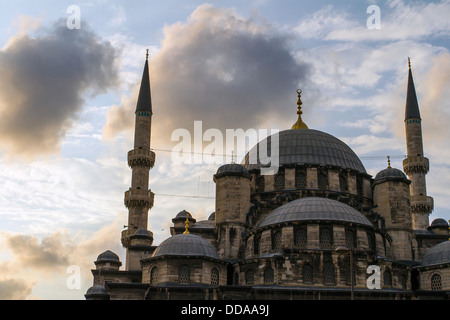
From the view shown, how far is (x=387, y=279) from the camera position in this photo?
104 ft

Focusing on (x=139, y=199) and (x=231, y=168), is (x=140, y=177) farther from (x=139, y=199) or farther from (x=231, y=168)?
(x=231, y=168)

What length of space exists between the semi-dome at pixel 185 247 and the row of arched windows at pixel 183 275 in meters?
0.64

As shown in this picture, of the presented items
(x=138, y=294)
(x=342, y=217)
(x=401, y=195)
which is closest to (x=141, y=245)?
(x=138, y=294)

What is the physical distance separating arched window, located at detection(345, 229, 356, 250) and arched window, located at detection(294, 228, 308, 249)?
1.94 m

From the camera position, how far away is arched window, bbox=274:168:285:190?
3978 cm

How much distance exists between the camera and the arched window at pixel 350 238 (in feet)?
105

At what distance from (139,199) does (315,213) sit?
42.6 feet

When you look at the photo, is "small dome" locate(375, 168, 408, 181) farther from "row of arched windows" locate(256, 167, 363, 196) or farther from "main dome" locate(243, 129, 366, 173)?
"main dome" locate(243, 129, 366, 173)

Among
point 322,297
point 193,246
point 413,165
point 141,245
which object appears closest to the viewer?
point 322,297

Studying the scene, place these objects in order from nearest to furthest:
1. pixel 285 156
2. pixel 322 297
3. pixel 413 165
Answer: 1. pixel 322 297
2. pixel 285 156
3. pixel 413 165

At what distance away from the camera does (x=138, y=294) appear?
3016 cm

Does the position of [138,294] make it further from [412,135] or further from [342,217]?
[412,135]

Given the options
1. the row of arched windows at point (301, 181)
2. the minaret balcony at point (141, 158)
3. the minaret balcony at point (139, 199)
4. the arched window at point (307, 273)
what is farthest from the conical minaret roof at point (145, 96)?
the arched window at point (307, 273)
